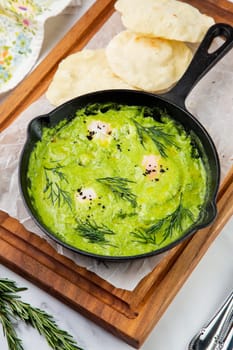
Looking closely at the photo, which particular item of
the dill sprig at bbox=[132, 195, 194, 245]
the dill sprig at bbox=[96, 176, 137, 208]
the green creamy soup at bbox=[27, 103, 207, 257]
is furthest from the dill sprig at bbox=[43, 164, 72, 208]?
the dill sprig at bbox=[132, 195, 194, 245]

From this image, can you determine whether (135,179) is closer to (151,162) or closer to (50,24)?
(151,162)

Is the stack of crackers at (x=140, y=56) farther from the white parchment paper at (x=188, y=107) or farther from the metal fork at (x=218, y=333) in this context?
the metal fork at (x=218, y=333)

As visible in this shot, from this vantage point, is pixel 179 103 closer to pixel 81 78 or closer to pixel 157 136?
pixel 157 136

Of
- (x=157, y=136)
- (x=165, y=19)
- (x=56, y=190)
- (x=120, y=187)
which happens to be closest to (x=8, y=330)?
(x=56, y=190)

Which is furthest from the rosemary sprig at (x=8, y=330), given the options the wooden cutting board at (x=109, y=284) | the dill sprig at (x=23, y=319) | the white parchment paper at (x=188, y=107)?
the white parchment paper at (x=188, y=107)

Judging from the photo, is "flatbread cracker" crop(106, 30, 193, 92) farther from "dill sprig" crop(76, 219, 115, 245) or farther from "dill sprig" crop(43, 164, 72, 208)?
"dill sprig" crop(76, 219, 115, 245)

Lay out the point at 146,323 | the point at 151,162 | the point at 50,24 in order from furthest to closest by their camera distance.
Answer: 1. the point at 50,24
2. the point at 151,162
3. the point at 146,323

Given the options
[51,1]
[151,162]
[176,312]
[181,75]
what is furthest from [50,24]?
[176,312]
